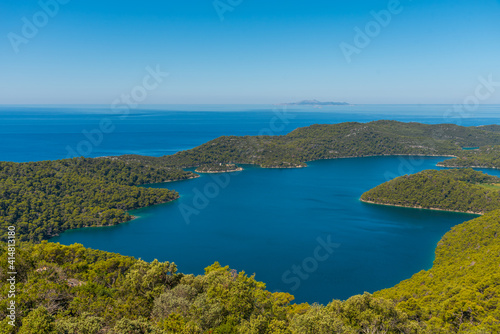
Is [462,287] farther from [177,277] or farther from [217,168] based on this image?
[217,168]

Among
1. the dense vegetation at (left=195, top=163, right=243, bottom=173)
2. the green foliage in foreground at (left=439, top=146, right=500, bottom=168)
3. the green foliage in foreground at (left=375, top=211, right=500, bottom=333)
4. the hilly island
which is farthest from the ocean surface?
the green foliage in foreground at (left=439, top=146, right=500, bottom=168)

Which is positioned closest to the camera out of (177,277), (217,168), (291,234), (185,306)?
(185,306)

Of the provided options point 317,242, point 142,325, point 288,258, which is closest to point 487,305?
point 142,325

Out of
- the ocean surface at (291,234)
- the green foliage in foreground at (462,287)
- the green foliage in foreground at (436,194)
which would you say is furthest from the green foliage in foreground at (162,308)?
the green foliage in foreground at (436,194)

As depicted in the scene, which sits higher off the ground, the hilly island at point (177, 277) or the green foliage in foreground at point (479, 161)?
the hilly island at point (177, 277)

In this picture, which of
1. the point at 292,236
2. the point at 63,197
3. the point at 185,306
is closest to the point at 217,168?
the point at 63,197

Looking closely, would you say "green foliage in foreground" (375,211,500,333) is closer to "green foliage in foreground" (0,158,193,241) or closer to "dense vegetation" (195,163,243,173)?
"green foliage in foreground" (0,158,193,241)
